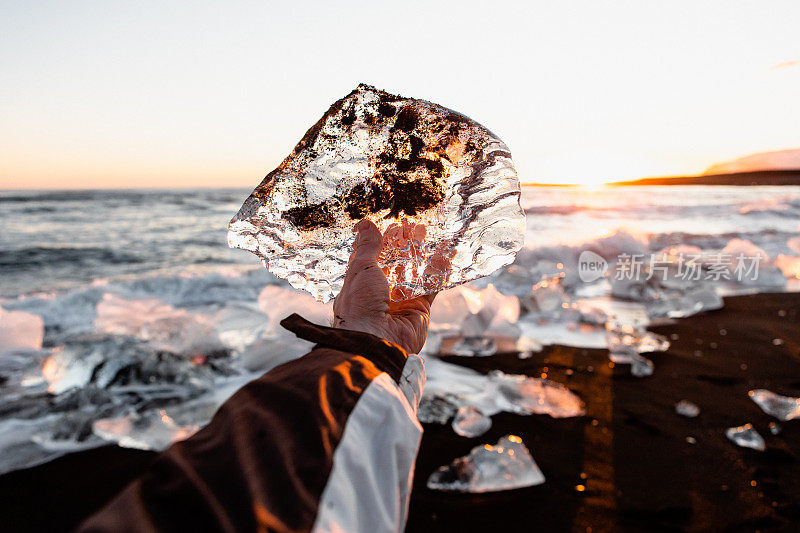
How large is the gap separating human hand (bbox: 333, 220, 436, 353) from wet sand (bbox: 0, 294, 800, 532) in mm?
904

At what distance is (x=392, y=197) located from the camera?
172 centimetres

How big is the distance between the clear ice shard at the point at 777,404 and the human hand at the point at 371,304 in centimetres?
252

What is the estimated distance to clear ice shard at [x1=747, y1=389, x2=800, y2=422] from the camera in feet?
8.93

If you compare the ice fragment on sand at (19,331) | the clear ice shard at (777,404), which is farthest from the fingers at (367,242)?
the ice fragment on sand at (19,331)

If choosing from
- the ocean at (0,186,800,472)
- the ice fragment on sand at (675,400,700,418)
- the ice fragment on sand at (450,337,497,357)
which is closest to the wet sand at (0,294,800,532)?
the ice fragment on sand at (675,400,700,418)

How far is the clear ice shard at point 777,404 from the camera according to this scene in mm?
2723

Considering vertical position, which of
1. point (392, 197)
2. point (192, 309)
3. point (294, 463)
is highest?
point (392, 197)

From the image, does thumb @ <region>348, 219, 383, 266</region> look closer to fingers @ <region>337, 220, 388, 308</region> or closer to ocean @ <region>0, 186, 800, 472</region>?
fingers @ <region>337, 220, 388, 308</region>

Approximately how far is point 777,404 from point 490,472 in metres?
2.05

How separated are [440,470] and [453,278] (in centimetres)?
97

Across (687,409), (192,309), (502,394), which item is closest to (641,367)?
(687,409)

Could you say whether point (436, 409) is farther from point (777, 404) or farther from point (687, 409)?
point (777, 404)

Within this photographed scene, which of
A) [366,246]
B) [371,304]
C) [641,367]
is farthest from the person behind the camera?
[641,367]

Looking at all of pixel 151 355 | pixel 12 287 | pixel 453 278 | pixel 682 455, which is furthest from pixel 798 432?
pixel 12 287
